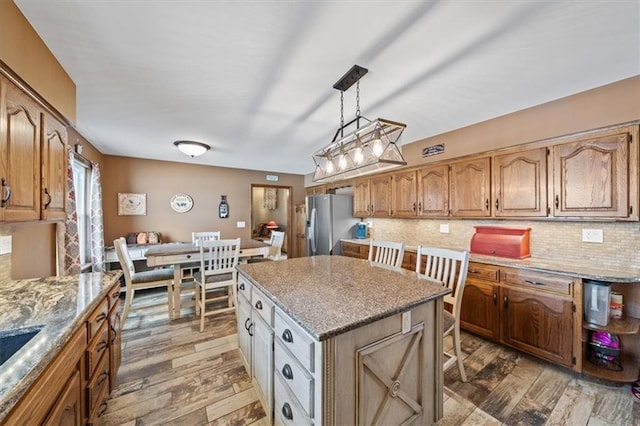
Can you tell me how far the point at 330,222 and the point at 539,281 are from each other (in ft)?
9.84

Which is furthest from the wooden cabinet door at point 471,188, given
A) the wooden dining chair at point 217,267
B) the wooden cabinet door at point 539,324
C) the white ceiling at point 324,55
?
the wooden dining chair at point 217,267

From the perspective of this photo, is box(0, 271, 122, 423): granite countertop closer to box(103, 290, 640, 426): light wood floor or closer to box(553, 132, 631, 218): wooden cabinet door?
box(103, 290, 640, 426): light wood floor

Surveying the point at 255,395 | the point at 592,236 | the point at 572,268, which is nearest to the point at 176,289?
the point at 255,395

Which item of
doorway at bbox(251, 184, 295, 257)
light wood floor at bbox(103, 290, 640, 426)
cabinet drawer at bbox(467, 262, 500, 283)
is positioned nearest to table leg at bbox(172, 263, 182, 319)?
light wood floor at bbox(103, 290, 640, 426)

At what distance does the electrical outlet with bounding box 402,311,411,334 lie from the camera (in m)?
1.26

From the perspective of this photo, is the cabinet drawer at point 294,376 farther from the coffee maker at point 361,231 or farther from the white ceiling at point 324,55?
the coffee maker at point 361,231

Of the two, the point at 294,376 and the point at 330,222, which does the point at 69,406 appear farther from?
the point at 330,222

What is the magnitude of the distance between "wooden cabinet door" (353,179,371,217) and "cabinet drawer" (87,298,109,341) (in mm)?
3544

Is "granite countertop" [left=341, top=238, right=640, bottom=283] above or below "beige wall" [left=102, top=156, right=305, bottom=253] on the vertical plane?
below

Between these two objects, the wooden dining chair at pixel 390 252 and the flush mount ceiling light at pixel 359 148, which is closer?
the flush mount ceiling light at pixel 359 148

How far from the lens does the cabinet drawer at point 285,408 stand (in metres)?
1.15

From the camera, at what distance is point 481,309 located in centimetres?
250

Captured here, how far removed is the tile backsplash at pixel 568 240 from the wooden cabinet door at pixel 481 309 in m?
0.65

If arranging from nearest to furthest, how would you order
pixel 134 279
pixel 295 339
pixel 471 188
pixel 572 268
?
1. pixel 295 339
2. pixel 572 268
3. pixel 471 188
4. pixel 134 279
